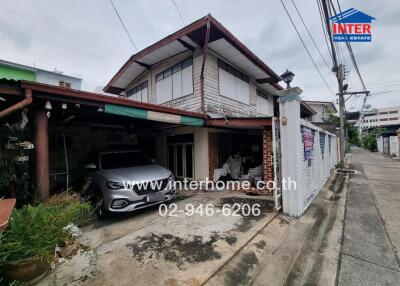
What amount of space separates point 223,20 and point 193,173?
5.77m

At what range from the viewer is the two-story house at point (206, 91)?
6922mm

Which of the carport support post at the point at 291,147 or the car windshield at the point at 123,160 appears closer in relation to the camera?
the carport support post at the point at 291,147

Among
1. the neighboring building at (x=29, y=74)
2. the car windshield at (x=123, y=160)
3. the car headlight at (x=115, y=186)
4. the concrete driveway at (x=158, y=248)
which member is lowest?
the concrete driveway at (x=158, y=248)

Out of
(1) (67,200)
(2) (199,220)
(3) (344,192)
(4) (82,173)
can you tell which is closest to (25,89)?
(1) (67,200)

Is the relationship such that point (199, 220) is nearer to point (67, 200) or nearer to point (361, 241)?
point (67, 200)

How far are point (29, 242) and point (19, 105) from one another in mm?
2142

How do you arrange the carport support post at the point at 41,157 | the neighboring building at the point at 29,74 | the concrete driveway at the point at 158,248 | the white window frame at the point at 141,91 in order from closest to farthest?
the concrete driveway at the point at 158,248 → the carport support post at the point at 41,157 → the white window frame at the point at 141,91 → the neighboring building at the point at 29,74

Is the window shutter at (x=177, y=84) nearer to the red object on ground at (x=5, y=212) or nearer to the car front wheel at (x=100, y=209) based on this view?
the car front wheel at (x=100, y=209)

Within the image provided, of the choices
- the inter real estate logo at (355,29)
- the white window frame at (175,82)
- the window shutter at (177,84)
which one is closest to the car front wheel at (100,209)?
the white window frame at (175,82)

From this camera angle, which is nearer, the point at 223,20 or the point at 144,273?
the point at 144,273

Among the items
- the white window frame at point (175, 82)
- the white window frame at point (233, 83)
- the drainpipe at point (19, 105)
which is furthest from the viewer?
the white window frame at point (233, 83)

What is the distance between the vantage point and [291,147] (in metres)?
4.43

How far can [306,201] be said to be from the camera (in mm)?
5137

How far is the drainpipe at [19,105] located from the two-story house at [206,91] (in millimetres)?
4865
